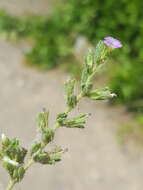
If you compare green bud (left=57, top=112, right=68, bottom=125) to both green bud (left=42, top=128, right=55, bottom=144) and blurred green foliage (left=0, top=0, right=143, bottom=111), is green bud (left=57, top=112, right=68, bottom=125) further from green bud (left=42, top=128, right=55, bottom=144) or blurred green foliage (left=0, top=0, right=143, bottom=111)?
blurred green foliage (left=0, top=0, right=143, bottom=111)

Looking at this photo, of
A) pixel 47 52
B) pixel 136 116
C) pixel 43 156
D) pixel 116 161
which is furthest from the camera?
pixel 47 52

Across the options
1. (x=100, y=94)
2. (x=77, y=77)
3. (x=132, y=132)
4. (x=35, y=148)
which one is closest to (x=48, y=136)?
(x=35, y=148)

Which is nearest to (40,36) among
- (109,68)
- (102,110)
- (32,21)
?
(32,21)

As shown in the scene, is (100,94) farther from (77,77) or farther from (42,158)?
(77,77)

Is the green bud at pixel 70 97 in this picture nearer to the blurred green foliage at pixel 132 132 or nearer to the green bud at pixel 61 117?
the green bud at pixel 61 117

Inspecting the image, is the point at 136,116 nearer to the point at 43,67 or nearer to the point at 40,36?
the point at 43,67

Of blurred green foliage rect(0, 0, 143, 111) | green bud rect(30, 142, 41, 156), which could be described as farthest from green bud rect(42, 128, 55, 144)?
blurred green foliage rect(0, 0, 143, 111)

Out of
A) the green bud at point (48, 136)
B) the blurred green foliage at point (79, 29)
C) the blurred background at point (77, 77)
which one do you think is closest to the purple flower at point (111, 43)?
the green bud at point (48, 136)
